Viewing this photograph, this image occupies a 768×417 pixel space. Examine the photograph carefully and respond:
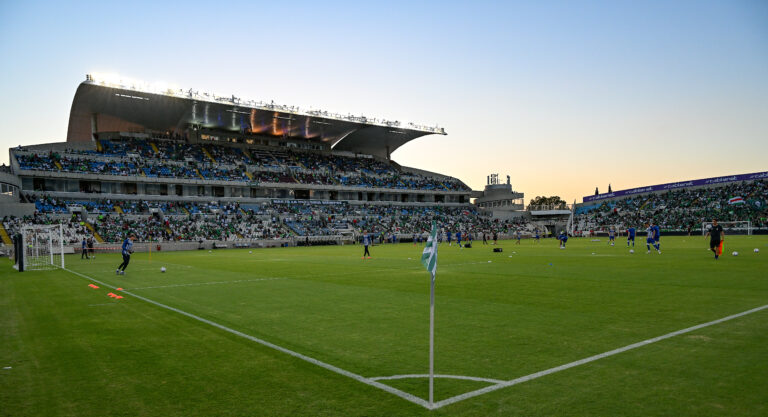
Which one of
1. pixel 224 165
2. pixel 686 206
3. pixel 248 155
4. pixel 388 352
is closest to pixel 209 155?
pixel 224 165

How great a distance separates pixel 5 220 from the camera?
4488cm

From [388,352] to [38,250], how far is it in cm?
3679

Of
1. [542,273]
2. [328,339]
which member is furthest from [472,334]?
[542,273]

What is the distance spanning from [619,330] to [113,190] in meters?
68.0

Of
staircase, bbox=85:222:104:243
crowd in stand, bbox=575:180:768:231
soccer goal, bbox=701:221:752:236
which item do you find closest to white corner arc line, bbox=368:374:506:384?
staircase, bbox=85:222:104:243

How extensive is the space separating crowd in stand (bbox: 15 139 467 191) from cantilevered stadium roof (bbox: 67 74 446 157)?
347 centimetres

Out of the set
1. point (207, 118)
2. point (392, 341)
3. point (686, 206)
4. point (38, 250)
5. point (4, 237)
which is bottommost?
point (392, 341)

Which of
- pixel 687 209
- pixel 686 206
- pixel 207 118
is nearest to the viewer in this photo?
pixel 687 209

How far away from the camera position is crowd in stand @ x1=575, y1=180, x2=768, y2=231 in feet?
207

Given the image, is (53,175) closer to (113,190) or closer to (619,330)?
(113,190)

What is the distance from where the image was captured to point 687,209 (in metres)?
70.3

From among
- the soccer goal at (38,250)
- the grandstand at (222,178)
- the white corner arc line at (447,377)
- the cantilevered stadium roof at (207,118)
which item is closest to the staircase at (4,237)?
the grandstand at (222,178)

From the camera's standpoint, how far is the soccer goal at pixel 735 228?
56844 mm

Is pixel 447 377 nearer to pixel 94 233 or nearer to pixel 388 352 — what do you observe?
pixel 388 352
